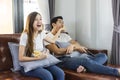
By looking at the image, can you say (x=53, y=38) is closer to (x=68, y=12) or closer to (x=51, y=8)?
(x=51, y=8)

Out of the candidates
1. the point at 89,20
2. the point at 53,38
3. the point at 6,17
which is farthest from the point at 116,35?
the point at 6,17

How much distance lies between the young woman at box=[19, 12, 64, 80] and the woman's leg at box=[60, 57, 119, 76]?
25 centimetres

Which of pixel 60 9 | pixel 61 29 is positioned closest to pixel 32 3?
pixel 60 9

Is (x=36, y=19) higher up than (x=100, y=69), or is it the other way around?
(x=36, y=19)

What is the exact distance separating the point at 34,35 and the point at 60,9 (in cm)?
156

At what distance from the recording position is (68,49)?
279 centimetres

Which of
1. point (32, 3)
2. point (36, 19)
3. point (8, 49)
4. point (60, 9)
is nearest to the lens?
point (36, 19)

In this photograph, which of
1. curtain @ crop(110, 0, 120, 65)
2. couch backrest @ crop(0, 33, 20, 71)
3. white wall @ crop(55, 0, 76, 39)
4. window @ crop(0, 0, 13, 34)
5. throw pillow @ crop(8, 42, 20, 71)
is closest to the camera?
throw pillow @ crop(8, 42, 20, 71)

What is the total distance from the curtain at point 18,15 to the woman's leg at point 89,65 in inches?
45.3

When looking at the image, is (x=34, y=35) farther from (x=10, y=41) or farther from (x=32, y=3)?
(x=32, y=3)

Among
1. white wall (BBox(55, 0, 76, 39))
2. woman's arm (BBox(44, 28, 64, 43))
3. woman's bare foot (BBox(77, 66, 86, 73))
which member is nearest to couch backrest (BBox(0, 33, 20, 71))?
woman's arm (BBox(44, 28, 64, 43))

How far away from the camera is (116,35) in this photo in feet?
10.1

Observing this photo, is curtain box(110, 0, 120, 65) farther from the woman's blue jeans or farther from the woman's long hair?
the woman's long hair

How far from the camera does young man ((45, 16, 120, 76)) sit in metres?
2.38
